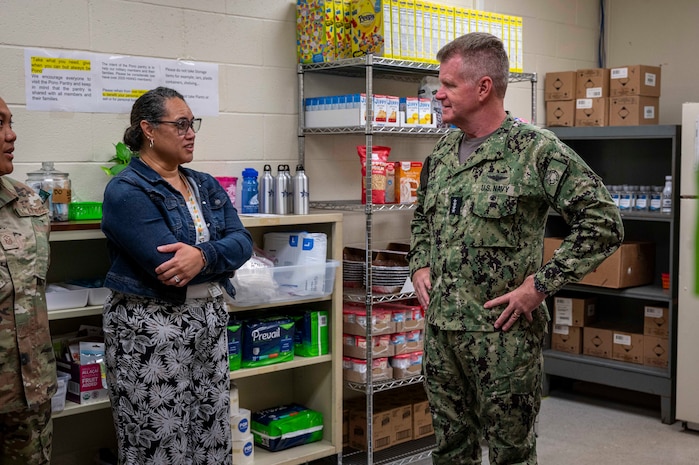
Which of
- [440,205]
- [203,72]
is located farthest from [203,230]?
[203,72]

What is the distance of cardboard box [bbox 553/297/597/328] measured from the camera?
4.88 meters

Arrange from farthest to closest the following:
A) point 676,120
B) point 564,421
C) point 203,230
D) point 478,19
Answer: point 676,120, point 564,421, point 478,19, point 203,230

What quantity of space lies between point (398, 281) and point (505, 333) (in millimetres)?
1338

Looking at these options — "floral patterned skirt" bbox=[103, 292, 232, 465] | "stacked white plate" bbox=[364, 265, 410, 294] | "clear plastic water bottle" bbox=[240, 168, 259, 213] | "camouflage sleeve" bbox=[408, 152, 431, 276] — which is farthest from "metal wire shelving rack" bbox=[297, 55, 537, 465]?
"floral patterned skirt" bbox=[103, 292, 232, 465]

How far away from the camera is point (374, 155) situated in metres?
3.72

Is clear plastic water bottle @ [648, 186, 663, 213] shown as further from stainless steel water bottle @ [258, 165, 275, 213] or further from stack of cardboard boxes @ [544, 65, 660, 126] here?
stainless steel water bottle @ [258, 165, 275, 213]

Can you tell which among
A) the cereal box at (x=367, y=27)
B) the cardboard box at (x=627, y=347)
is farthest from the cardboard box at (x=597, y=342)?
the cereal box at (x=367, y=27)

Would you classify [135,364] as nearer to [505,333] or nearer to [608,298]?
[505,333]

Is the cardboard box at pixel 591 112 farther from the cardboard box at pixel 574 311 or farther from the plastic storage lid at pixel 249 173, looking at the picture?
the plastic storage lid at pixel 249 173

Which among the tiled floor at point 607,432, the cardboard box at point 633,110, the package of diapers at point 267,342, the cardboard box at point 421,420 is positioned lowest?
the tiled floor at point 607,432

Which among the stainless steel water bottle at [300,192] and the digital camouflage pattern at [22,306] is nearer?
the digital camouflage pattern at [22,306]

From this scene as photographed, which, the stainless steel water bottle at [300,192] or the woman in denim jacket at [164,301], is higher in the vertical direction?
the stainless steel water bottle at [300,192]

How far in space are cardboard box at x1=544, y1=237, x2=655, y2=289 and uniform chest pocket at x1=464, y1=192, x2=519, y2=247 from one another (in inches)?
88.4

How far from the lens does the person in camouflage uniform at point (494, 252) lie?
7.94 ft
